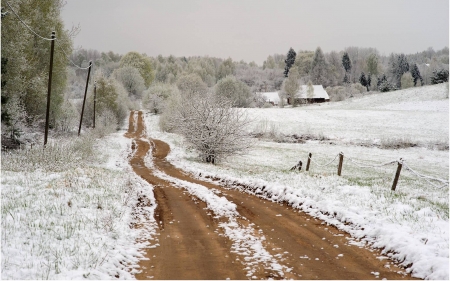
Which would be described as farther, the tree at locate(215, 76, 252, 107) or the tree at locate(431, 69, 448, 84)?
the tree at locate(431, 69, 448, 84)

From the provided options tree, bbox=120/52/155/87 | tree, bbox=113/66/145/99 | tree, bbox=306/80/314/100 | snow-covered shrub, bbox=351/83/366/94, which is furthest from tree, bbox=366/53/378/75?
tree, bbox=113/66/145/99

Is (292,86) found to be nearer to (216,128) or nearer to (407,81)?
(407,81)

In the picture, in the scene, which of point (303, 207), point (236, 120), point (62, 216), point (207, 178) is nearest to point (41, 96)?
point (236, 120)

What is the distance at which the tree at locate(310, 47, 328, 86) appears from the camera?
134 m

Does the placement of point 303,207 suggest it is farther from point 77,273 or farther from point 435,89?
point 435,89

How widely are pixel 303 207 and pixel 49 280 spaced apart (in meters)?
7.90

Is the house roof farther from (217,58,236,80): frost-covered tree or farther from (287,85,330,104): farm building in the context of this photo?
(217,58,236,80): frost-covered tree

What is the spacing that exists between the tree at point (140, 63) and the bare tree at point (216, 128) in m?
94.8

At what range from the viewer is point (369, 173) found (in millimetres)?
28375

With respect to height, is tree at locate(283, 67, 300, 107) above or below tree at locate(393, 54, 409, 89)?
below

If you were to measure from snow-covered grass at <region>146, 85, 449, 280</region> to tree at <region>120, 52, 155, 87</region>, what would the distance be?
158ft

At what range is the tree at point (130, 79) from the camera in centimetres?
9900

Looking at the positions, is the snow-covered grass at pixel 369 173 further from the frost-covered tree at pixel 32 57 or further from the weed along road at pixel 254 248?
the frost-covered tree at pixel 32 57

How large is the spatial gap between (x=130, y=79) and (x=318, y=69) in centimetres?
7984
